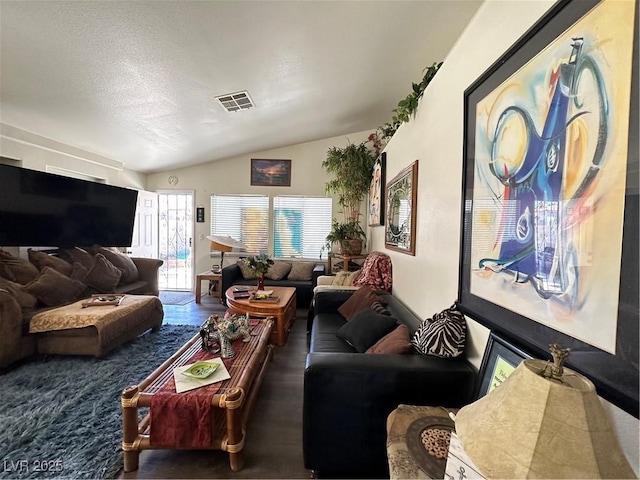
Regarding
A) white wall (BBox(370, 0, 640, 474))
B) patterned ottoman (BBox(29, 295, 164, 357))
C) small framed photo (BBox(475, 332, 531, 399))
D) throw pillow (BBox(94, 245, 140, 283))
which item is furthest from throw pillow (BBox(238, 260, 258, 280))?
small framed photo (BBox(475, 332, 531, 399))

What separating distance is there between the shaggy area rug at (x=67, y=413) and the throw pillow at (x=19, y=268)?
0.89 meters

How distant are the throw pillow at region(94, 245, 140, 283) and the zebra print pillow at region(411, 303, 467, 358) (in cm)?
407

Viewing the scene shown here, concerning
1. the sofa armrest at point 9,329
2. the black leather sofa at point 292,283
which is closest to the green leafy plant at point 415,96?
the black leather sofa at point 292,283

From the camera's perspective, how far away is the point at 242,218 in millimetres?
5336

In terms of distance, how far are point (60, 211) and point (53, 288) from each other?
985 mm

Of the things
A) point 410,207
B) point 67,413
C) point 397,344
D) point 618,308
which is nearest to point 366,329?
point 397,344

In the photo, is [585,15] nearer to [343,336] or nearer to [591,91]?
[591,91]

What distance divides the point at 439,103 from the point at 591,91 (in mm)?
1202

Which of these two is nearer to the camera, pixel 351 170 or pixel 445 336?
pixel 445 336

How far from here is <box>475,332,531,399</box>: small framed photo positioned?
0.97 m

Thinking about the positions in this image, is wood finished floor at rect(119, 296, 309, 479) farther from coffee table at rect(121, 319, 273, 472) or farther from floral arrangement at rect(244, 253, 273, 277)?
floral arrangement at rect(244, 253, 273, 277)

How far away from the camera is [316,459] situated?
133 centimetres

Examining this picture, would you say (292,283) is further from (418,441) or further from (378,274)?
(418,441)

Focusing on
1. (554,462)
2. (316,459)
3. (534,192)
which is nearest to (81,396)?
(316,459)
